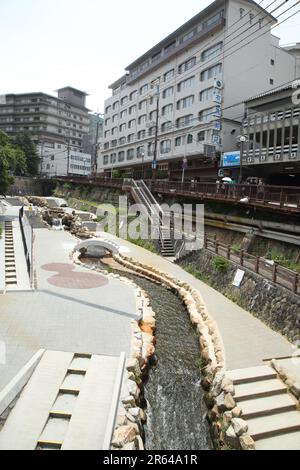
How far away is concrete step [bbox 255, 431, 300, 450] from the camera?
23.8 ft

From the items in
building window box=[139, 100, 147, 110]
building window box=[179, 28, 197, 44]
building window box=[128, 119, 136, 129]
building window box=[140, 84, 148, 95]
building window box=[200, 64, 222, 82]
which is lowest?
building window box=[128, 119, 136, 129]

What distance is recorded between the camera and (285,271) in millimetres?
13461

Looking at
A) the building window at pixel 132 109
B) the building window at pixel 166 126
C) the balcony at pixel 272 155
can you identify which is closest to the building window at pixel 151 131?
the building window at pixel 166 126

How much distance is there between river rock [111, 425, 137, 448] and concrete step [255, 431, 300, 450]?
2.68 metres

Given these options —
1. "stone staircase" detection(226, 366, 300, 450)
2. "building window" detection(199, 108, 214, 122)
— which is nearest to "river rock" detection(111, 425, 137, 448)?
"stone staircase" detection(226, 366, 300, 450)

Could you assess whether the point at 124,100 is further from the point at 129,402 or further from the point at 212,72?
the point at 129,402

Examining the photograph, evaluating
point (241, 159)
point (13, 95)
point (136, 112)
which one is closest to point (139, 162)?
point (136, 112)

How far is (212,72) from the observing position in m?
37.6

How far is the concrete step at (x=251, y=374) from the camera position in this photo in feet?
30.3

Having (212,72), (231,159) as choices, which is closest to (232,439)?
(231,159)

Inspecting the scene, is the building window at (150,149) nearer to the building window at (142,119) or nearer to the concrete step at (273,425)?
the building window at (142,119)

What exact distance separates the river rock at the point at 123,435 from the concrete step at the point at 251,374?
132 inches

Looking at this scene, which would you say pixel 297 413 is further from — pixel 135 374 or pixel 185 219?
pixel 185 219

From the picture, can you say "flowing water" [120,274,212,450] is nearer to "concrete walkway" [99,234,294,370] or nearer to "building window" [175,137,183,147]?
"concrete walkway" [99,234,294,370]
